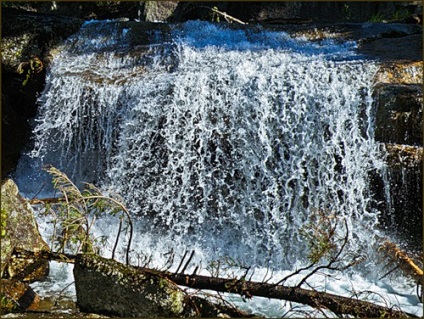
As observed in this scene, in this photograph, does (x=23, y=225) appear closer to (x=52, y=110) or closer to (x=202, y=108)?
(x=202, y=108)

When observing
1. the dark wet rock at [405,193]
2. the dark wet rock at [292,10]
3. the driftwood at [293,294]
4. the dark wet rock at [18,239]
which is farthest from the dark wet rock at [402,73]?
the dark wet rock at [292,10]

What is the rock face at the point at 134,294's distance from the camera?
3361 mm

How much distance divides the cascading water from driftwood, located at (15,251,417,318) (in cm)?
203

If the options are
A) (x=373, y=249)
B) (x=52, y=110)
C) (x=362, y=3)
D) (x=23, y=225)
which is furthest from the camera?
(x=362, y=3)

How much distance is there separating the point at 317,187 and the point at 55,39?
4.72 m

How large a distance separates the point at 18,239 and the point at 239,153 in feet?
9.06

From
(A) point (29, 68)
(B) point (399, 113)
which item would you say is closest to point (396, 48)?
(B) point (399, 113)

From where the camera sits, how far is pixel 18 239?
3930 mm

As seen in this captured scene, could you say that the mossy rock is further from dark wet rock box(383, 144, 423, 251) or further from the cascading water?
dark wet rock box(383, 144, 423, 251)

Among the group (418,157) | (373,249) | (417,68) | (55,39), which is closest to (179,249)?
(373,249)

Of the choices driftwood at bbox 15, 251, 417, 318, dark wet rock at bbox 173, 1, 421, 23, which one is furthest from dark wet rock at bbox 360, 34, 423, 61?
driftwood at bbox 15, 251, 417, 318

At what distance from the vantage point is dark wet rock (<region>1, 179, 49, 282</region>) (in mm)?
3793

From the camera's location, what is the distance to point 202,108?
6199 millimetres

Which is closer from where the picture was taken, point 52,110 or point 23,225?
point 23,225
